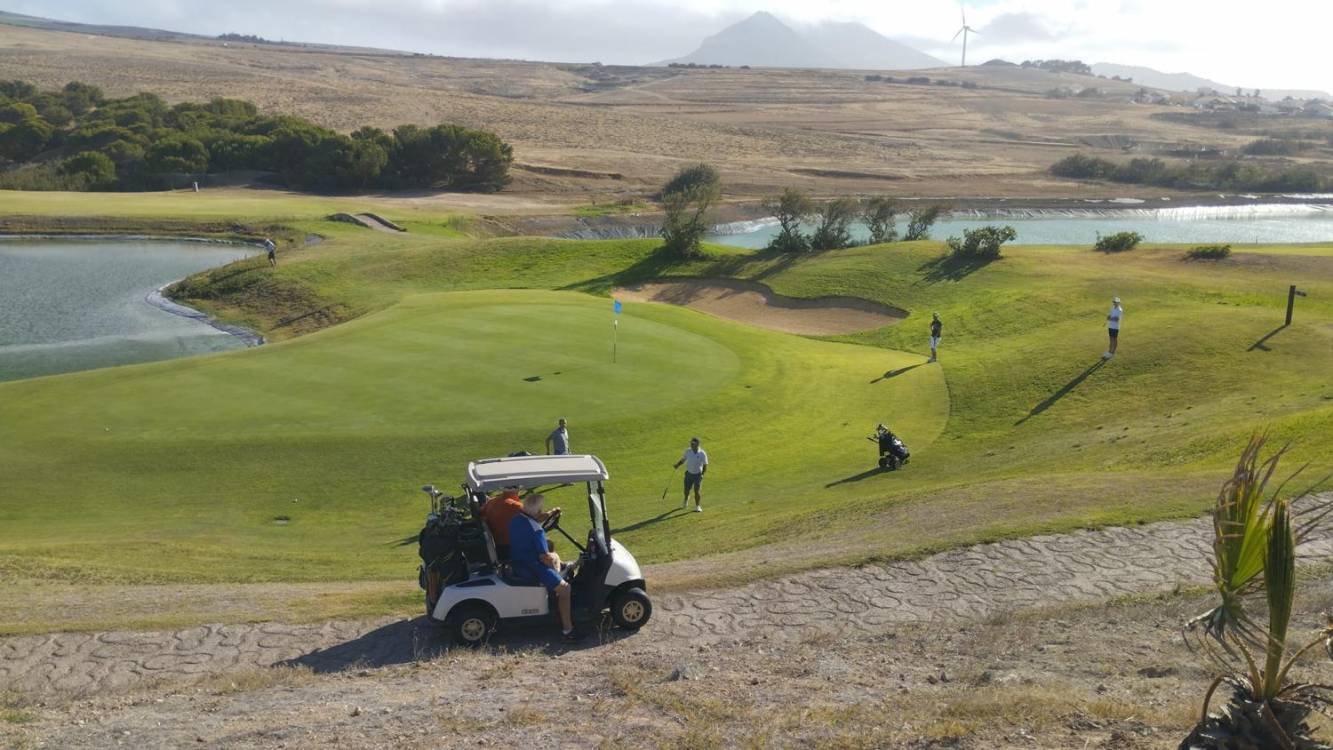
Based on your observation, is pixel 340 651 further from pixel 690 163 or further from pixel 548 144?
pixel 548 144

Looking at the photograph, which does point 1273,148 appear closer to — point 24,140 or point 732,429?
point 732,429

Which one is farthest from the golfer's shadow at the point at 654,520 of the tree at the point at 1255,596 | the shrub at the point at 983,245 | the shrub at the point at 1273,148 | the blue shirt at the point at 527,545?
the shrub at the point at 1273,148

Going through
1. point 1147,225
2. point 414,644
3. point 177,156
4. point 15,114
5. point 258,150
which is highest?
point 15,114

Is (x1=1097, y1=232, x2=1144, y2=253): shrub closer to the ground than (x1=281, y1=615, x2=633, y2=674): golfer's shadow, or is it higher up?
higher up

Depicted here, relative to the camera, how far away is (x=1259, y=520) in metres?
5.62

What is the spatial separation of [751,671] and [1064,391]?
18.6 m

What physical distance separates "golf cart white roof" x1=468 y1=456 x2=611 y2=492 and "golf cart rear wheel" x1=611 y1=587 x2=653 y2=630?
1394 millimetres

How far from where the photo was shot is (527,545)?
37.4 ft

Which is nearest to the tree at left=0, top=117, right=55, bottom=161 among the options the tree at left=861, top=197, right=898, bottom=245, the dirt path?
the tree at left=861, top=197, right=898, bottom=245

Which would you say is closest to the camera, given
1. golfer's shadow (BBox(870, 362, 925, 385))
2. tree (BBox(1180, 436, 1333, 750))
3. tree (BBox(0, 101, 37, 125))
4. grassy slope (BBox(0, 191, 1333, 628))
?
tree (BBox(1180, 436, 1333, 750))

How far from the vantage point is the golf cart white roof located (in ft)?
38.9

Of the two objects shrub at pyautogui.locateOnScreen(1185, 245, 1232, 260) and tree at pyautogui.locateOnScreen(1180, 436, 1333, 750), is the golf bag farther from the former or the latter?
shrub at pyautogui.locateOnScreen(1185, 245, 1232, 260)

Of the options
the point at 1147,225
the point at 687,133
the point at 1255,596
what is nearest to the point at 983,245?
the point at 1255,596

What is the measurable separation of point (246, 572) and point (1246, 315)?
93.4ft
